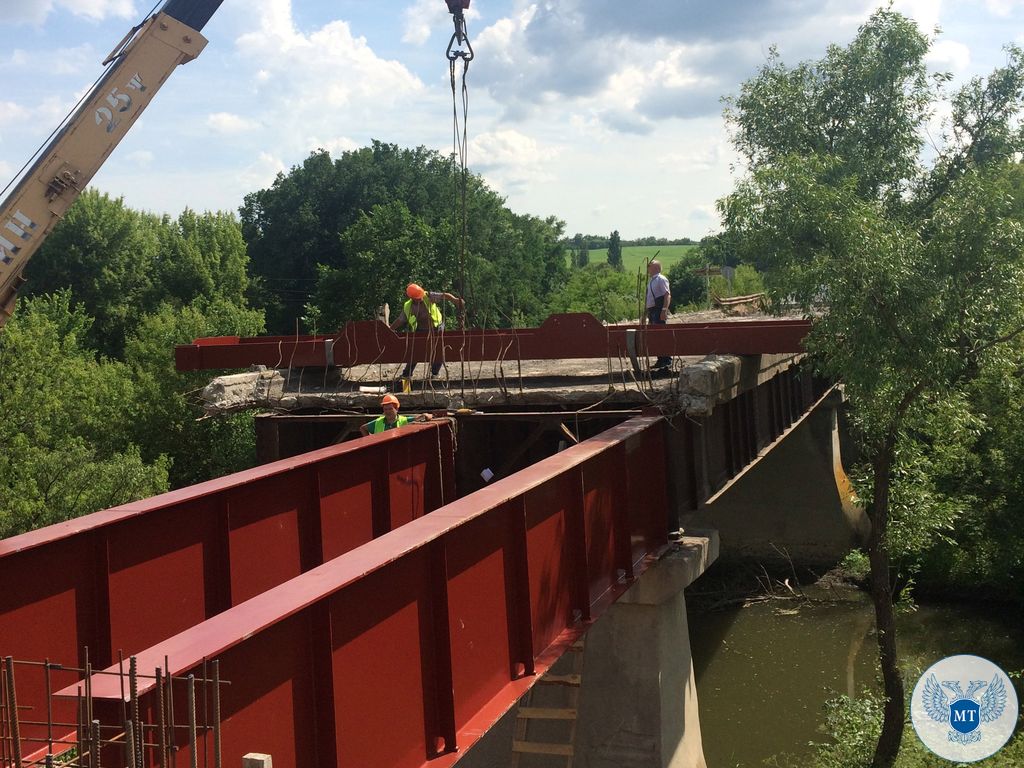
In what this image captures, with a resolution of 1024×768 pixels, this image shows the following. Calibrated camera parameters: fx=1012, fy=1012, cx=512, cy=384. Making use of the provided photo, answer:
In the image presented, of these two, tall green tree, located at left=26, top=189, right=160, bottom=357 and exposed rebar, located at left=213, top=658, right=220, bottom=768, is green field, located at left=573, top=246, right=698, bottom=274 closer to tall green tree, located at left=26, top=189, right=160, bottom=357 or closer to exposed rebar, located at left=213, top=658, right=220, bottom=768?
tall green tree, located at left=26, top=189, right=160, bottom=357

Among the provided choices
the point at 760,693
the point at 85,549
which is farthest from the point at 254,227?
the point at 85,549

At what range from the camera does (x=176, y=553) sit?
7.44 meters

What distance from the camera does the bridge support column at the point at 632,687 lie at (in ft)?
40.4

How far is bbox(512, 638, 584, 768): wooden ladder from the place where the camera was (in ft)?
37.0

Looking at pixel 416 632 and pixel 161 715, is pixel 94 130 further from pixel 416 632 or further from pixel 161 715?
pixel 161 715

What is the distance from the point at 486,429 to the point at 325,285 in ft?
121

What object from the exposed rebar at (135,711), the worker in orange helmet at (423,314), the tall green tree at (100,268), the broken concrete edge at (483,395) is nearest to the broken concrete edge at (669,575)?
the broken concrete edge at (483,395)

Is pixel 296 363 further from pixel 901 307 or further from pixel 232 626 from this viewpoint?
pixel 232 626

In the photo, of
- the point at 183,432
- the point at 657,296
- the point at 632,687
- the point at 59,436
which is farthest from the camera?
the point at 183,432

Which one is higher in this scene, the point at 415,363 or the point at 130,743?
the point at 415,363

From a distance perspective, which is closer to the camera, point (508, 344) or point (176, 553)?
point (176, 553)

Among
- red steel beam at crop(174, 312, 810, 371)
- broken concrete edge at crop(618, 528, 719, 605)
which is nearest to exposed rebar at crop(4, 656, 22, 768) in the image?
broken concrete edge at crop(618, 528, 719, 605)

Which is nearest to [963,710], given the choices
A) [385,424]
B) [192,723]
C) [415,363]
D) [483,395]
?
[483,395]

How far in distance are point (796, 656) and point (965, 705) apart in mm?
5338
